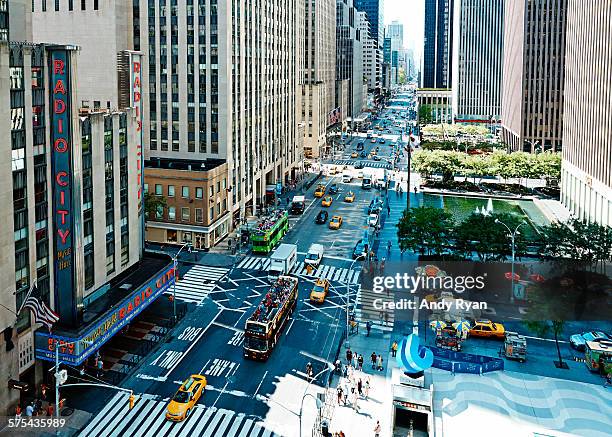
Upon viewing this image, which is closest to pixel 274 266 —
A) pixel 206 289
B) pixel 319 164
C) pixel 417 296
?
pixel 206 289

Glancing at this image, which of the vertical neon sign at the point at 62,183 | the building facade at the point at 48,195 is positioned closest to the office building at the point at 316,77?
the building facade at the point at 48,195

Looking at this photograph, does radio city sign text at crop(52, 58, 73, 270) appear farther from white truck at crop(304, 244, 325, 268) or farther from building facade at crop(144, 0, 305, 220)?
building facade at crop(144, 0, 305, 220)

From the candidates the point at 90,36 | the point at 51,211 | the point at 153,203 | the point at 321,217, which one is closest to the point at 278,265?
the point at 153,203

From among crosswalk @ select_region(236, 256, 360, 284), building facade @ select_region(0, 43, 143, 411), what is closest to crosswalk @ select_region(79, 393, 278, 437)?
building facade @ select_region(0, 43, 143, 411)

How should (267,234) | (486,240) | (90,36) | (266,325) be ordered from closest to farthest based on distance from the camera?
(266,325)
(486,240)
(267,234)
(90,36)

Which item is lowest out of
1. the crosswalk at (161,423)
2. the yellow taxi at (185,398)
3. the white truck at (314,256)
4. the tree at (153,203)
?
the crosswalk at (161,423)

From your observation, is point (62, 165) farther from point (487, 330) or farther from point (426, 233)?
point (426, 233)

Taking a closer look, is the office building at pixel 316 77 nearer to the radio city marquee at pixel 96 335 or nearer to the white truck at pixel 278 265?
the white truck at pixel 278 265
